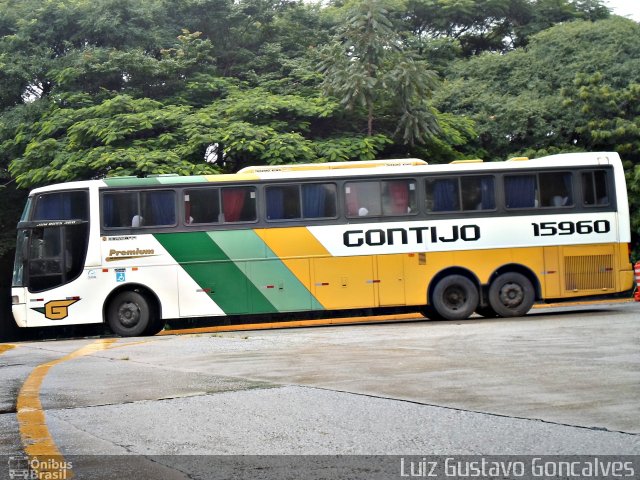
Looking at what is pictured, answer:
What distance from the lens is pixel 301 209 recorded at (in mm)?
19594

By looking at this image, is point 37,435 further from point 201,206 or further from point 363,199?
point 363,199

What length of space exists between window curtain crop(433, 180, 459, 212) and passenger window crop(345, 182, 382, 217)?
118 centimetres

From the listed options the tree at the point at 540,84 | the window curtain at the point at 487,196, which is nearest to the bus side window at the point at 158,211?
the window curtain at the point at 487,196

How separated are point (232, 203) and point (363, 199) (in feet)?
8.87

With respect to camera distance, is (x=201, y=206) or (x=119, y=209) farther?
(x=201, y=206)

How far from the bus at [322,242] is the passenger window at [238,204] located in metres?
0.02

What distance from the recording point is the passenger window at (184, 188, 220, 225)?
762 inches

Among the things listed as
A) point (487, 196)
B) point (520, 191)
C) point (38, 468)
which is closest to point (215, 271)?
point (487, 196)

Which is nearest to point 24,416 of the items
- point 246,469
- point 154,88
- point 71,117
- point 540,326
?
point 246,469

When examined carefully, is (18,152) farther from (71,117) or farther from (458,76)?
(458,76)

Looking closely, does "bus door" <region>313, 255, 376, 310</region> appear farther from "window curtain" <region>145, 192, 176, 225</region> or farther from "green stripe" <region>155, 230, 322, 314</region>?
"window curtain" <region>145, 192, 176, 225</region>

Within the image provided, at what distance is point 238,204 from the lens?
64.0ft

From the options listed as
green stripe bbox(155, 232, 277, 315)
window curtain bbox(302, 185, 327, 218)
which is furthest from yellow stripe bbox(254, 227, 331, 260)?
green stripe bbox(155, 232, 277, 315)

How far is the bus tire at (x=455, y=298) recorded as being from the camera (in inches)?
763
